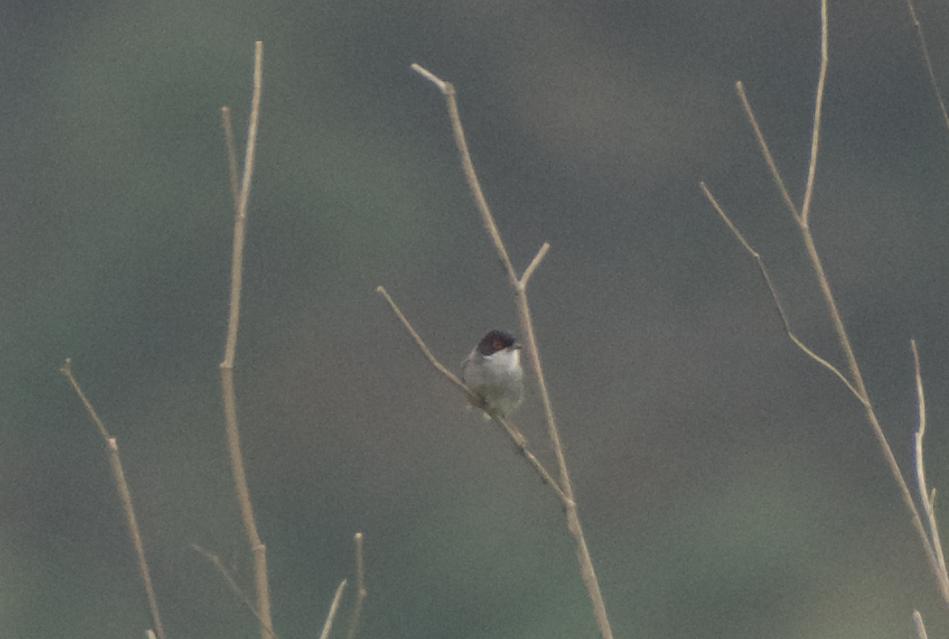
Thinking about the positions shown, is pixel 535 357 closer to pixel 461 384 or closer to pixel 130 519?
pixel 461 384

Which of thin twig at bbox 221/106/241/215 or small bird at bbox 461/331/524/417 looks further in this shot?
small bird at bbox 461/331/524/417

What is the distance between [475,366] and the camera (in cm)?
296

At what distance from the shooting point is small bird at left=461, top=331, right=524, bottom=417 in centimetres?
290

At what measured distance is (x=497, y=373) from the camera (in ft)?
9.50

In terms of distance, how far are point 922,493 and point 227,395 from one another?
2.25ft

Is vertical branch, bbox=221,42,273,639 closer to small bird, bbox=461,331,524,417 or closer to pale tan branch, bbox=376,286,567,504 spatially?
pale tan branch, bbox=376,286,567,504

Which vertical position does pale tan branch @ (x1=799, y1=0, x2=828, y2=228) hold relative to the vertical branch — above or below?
above

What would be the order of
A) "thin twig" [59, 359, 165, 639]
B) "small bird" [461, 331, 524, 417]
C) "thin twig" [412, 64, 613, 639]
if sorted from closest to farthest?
"thin twig" [59, 359, 165, 639] → "thin twig" [412, 64, 613, 639] → "small bird" [461, 331, 524, 417]

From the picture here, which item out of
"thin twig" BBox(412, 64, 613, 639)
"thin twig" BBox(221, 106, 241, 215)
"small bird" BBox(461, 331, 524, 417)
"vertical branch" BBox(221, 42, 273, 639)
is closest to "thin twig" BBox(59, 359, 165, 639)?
"vertical branch" BBox(221, 42, 273, 639)

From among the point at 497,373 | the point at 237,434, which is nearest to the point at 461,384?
the point at 237,434

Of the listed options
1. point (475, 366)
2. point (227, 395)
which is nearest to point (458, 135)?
point (227, 395)

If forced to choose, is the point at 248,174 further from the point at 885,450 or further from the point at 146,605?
the point at 885,450

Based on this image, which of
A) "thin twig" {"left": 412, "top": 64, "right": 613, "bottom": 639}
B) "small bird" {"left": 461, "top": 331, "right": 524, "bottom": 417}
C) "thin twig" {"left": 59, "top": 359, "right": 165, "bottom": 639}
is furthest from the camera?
"small bird" {"left": 461, "top": 331, "right": 524, "bottom": 417}

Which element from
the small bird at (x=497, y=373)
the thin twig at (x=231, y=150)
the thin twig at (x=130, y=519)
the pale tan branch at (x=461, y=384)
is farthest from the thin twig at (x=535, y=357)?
the small bird at (x=497, y=373)
